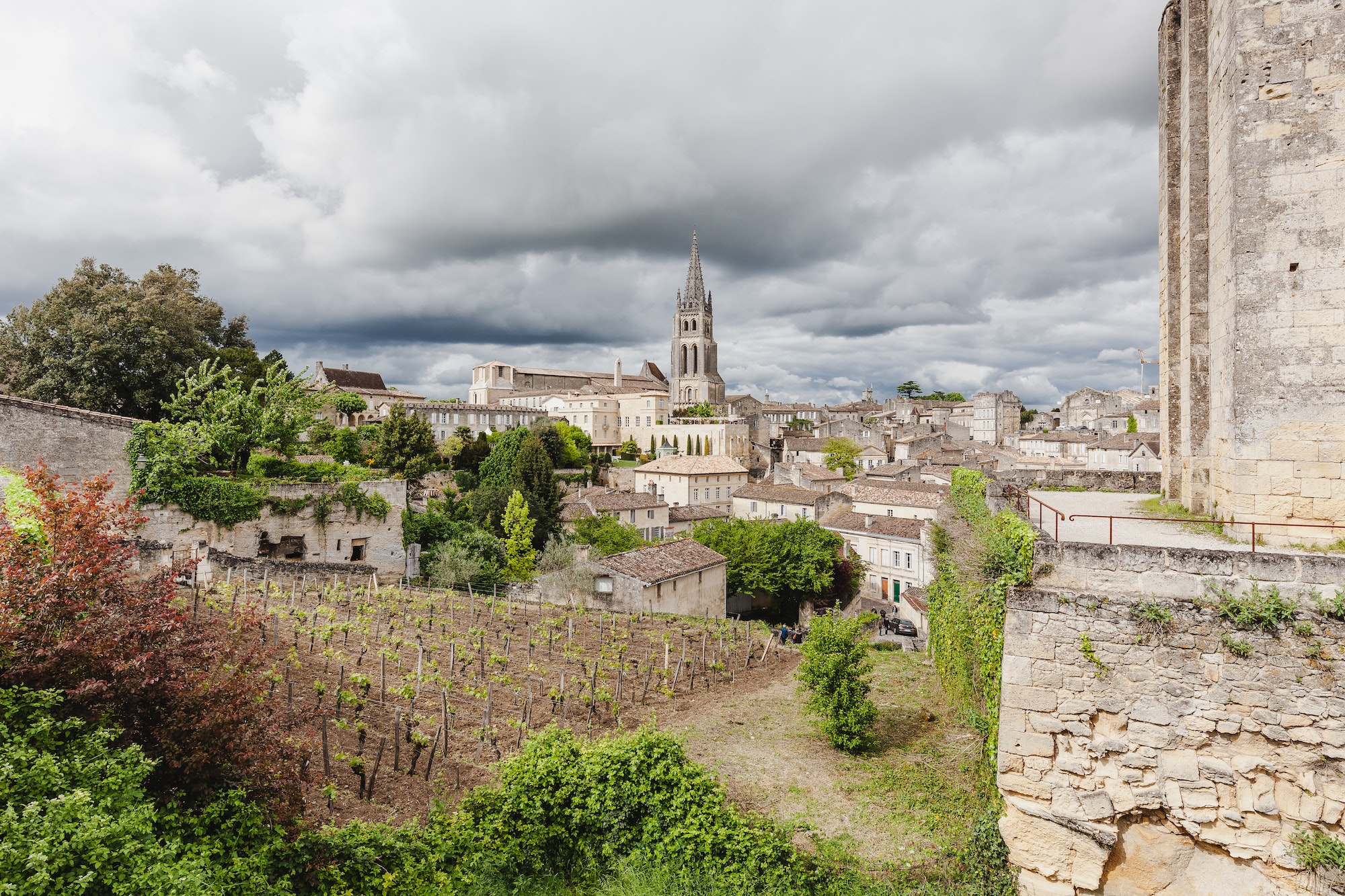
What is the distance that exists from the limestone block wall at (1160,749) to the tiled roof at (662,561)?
16.5 metres

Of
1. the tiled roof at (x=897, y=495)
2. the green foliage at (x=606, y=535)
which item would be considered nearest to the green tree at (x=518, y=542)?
the green foliage at (x=606, y=535)

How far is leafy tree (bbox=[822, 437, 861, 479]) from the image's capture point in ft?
232

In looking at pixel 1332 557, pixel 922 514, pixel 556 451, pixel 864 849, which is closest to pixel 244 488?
pixel 864 849

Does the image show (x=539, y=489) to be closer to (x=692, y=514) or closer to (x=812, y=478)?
(x=692, y=514)

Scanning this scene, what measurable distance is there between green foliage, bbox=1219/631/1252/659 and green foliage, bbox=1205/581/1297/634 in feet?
0.39

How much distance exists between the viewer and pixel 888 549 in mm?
38625

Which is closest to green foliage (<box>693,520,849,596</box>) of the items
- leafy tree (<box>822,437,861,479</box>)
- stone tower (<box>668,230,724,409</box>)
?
leafy tree (<box>822,437,861,479</box>)

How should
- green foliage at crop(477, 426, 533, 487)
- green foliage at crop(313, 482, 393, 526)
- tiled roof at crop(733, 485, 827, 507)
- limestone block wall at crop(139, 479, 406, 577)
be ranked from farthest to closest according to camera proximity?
tiled roof at crop(733, 485, 827, 507) < green foliage at crop(477, 426, 533, 487) < green foliage at crop(313, 482, 393, 526) < limestone block wall at crop(139, 479, 406, 577)

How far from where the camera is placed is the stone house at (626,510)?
151ft

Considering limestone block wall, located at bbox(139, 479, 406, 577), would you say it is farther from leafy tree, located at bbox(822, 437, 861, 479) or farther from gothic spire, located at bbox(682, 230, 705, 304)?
gothic spire, located at bbox(682, 230, 705, 304)

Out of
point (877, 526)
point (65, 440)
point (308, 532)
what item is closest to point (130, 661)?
point (65, 440)

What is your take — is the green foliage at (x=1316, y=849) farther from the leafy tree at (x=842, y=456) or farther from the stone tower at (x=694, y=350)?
the stone tower at (x=694, y=350)

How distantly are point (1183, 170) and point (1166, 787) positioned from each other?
807 centimetres

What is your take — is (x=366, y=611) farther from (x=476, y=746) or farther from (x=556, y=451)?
(x=556, y=451)
